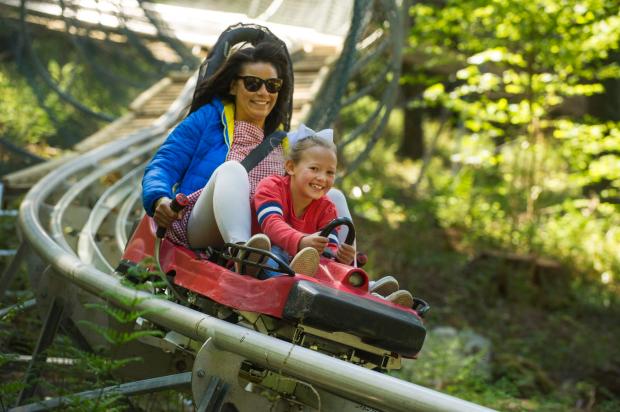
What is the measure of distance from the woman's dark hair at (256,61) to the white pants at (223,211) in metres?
0.66

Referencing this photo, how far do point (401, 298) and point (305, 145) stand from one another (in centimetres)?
62

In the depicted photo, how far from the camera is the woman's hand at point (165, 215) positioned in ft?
11.0

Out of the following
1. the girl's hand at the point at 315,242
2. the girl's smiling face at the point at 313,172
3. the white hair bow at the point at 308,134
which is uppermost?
the white hair bow at the point at 308,134

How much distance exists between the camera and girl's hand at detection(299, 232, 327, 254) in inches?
119

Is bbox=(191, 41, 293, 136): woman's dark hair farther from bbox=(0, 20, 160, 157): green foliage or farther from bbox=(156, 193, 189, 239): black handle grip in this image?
bbox=(0, 20, 160, 157): green foliage

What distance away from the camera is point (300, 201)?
3.33 m

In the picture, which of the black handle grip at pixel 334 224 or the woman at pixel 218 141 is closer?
the black handle grip at pixel 334 224

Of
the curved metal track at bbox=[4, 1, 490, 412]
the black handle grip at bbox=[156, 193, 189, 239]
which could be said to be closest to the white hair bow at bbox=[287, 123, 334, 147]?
the black handle grip at bbox=[156, 193, 189, 239]

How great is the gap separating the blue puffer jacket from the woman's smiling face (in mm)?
77

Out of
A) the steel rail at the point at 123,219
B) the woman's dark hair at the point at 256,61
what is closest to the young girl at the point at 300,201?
the woman's dark hair at the point at 256,61

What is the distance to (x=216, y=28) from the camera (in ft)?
40.3

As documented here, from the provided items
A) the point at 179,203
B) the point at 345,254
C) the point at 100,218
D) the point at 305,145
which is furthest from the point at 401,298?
the point at 100,218

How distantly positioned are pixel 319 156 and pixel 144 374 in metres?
1.21

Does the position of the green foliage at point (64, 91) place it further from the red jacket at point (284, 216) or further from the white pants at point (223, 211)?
the red jacket at point (284, 216)
